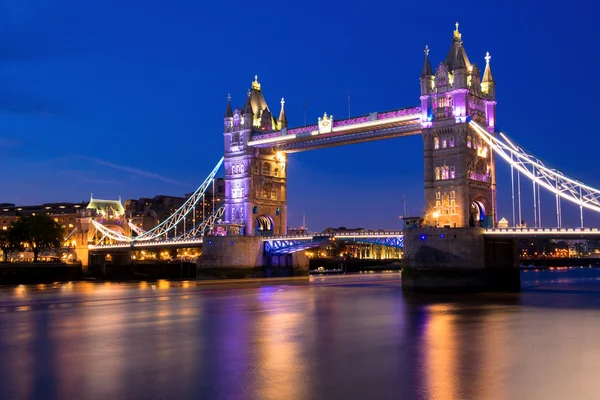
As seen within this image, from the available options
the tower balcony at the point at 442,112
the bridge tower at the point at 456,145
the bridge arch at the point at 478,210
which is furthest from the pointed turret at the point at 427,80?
the bridge arch at the point at 478,210

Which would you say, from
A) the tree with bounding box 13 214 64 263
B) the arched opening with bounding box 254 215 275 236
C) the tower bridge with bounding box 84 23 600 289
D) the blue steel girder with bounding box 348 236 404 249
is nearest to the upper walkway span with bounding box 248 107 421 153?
the tower bridge with bounding box 84 23 600 289

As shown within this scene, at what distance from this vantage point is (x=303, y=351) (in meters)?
19.8

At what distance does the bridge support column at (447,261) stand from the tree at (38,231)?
54.0m

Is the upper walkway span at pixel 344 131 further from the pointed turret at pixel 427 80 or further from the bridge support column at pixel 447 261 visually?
the bridge support column at pixel 447 261

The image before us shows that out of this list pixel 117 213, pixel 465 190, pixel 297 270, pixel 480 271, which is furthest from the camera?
pixel 117 213

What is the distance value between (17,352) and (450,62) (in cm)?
3879

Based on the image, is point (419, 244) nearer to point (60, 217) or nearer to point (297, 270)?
point (297, 270)

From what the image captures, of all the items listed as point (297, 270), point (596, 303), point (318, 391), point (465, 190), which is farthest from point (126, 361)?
point (297, 270)

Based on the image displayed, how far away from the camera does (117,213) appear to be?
3868 inches

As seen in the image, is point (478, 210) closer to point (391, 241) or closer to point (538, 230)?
point (391, 241)

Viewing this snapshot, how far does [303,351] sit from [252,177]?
46.1 meters

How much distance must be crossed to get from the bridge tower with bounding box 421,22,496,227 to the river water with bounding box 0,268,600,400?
14565 millimetres

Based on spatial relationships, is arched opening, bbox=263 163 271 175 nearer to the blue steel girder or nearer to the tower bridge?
the tower bridge

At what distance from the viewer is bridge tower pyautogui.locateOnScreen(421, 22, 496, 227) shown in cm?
4831
